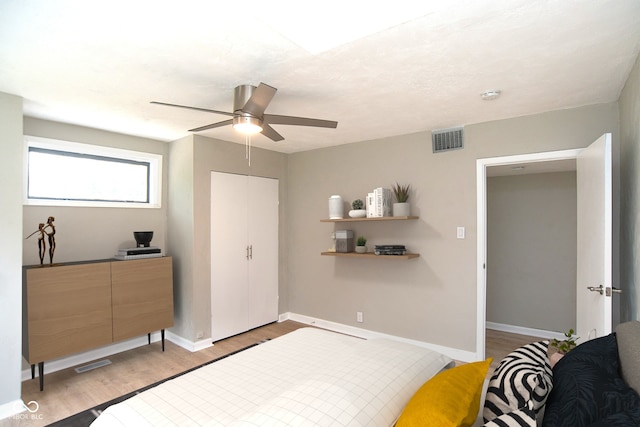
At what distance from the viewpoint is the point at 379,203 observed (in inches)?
148

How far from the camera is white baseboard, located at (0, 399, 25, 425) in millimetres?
2541

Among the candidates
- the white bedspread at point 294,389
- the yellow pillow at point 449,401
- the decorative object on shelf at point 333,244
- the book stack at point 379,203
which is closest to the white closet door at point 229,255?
the decorative object on shelf at point 333,244

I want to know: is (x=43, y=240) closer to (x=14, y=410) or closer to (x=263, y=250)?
(x=14, y=410)

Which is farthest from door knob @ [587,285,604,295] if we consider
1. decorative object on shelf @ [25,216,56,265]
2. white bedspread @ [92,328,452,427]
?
decorative object on shelf @ [25,216,56,265]

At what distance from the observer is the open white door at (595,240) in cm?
211

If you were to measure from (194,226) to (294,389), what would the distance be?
282 cm

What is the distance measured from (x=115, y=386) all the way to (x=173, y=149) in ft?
8.42

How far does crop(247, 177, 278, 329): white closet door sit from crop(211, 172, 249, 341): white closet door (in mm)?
100

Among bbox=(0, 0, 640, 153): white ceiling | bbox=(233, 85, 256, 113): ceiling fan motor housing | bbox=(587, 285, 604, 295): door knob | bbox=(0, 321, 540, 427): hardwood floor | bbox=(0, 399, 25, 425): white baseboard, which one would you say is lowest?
bbox=(0, 321, 540, 427): hardwood floor

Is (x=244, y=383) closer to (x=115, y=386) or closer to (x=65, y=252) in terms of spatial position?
(x=115, y=386)

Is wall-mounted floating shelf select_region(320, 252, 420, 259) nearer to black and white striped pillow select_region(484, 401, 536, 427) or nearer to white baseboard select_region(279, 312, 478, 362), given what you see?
white baseboard select_region(279, 312, 478, 362)

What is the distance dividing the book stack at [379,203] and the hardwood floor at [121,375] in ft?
6.03

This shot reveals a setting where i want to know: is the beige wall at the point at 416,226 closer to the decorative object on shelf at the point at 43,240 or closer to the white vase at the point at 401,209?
the white vase at the point at 401,209

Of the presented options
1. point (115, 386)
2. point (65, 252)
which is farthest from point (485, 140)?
point (65, 252)
